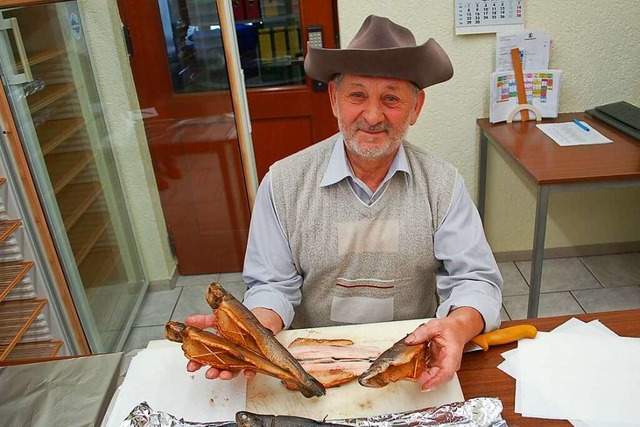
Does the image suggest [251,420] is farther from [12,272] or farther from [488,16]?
[488,16]

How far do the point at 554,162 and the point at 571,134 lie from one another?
1.25ft

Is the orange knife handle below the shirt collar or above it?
below

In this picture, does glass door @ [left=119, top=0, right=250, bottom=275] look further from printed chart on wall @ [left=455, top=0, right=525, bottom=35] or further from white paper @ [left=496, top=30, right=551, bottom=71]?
white paper @ [left=496, top=30, right=551, bottom=71]

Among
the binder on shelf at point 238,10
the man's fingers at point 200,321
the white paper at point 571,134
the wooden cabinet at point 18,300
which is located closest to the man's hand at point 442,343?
the man's fingers at point 200,321

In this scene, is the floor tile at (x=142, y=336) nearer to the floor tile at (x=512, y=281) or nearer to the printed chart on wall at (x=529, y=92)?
the floor tile at (x=512, y=281)

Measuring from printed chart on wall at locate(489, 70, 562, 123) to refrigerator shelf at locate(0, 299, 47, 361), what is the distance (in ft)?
7.06

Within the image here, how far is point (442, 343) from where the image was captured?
1022 mm

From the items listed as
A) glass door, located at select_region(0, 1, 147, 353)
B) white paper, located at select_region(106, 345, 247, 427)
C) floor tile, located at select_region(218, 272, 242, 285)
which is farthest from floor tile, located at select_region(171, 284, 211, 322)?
white paper, located at select_region(106, 345, 247, 427)

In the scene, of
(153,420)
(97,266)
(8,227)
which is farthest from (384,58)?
(97,266)

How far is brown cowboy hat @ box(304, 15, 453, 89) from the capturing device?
4.00ft

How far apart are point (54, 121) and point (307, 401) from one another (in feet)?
5.74

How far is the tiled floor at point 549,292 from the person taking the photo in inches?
102

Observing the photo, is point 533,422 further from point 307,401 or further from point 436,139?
point 436,139

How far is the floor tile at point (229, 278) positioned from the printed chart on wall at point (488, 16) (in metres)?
1.71
